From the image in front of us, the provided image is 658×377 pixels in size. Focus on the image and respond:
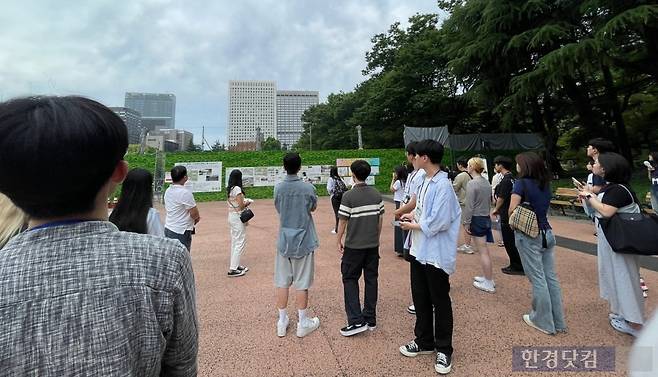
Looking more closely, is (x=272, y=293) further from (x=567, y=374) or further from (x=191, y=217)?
(x=567, y=374)

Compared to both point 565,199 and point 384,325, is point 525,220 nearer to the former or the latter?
point 384,325

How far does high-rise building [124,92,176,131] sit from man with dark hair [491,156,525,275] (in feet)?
218

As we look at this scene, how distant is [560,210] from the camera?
35.7 ft

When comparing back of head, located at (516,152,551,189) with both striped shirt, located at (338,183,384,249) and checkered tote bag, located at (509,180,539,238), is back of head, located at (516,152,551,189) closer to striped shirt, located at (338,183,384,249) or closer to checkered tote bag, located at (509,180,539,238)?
checkered tote bag, located at (509,180,539,238)

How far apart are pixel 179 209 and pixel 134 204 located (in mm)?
1780

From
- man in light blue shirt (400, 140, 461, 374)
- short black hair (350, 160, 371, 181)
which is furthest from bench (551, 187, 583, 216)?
man in light blue shirt (400, 140, 461, 374)

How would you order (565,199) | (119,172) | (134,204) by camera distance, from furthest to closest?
(565,199), (134,204), (119,172)

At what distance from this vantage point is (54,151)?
0.77 metres

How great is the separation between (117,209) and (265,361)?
174 cm

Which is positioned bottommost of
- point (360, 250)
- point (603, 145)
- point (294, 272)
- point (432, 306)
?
point (432, 306)

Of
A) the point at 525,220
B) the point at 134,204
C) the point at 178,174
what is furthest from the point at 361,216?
the point at 178,174

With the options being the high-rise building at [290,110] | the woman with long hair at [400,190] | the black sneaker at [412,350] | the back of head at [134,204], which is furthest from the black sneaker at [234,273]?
the high-rise building at [290,110]

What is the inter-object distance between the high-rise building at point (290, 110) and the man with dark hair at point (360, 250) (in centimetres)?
8124

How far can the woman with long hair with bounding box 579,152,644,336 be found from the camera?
304 cm
